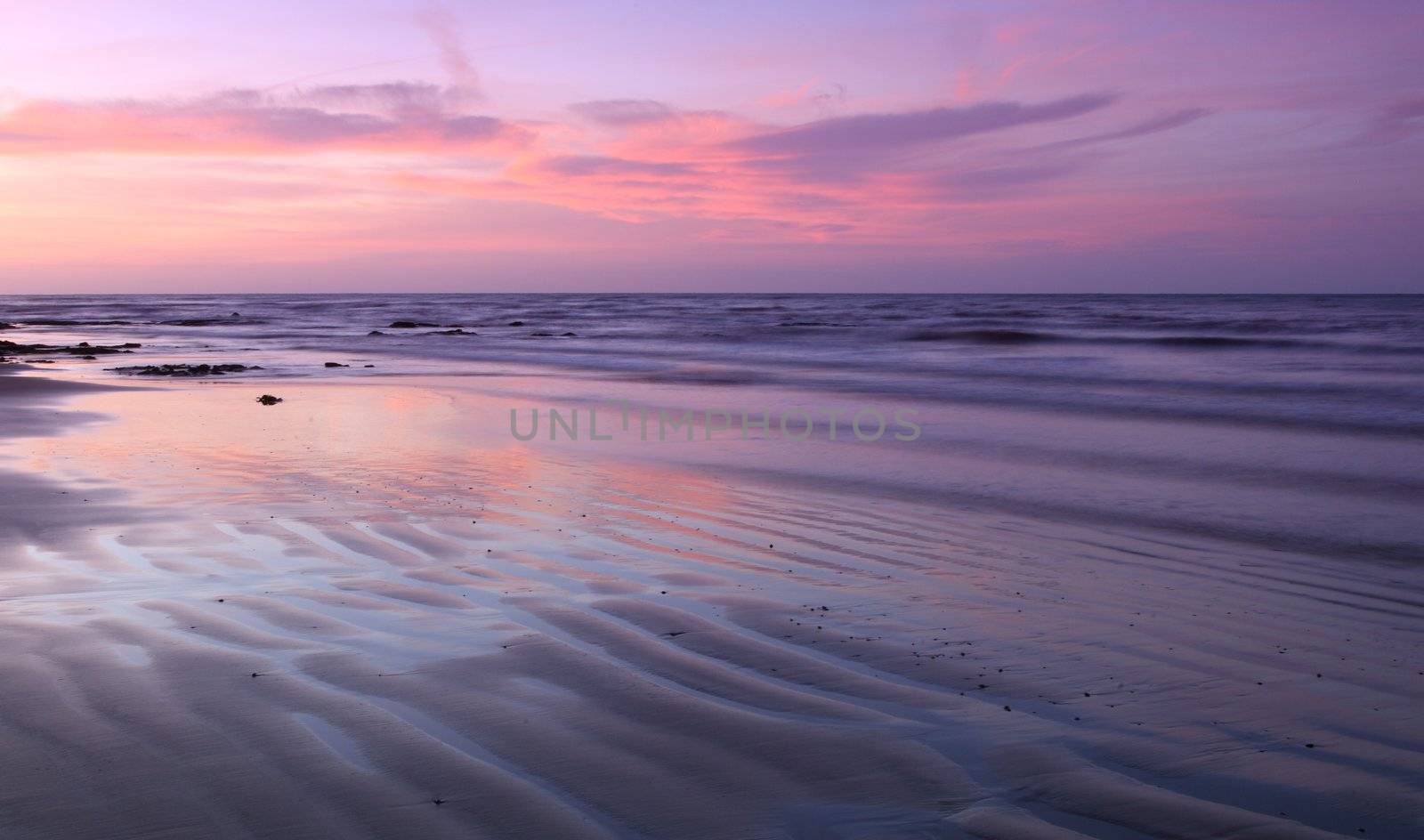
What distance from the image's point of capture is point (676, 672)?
4.13 metres

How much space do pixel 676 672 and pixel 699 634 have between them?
20.2 inches

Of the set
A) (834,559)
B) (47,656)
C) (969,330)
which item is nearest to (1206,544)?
(834,559)

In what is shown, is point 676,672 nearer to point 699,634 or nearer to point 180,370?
point 699,634

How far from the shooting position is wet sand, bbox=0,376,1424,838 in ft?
9.88

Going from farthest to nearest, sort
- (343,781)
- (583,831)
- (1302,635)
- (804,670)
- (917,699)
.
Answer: (1302,635)
(804,670)
(917,699)
(343,781)
(583,831)

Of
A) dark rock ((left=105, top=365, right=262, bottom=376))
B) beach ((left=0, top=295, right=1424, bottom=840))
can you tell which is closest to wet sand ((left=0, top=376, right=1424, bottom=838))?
beach ((left=0, top=295, right=1424, bottom=840))

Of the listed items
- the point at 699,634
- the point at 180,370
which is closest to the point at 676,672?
the point at 699,634

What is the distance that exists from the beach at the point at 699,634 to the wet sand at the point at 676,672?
0.06 ft

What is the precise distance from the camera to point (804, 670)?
417cm

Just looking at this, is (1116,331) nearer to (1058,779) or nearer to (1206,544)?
(1206,544)

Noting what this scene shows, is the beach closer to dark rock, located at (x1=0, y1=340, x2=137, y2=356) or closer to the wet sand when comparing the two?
the wet sand

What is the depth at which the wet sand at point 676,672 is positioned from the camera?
9.88 ft

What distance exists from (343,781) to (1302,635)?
419 centimetres

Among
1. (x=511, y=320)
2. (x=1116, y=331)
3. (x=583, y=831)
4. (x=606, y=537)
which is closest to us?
(x=583, y=831)
